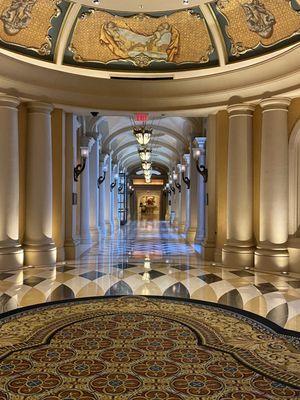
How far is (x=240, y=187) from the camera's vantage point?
799cm

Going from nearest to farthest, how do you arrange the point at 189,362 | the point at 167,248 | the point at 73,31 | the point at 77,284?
the point at 189,362 < the point at 77,284 < the point at 73,31 < the point at 167,248

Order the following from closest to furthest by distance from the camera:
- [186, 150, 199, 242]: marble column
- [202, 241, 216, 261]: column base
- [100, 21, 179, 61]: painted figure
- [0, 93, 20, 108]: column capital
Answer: [0, 93, 20, 108]: column capital, [100, 21, 179, 61]: painted figure, [202, 241, 216, 261]: column base, [186, 150, 199, 242]: marble column

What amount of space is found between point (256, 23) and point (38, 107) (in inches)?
187

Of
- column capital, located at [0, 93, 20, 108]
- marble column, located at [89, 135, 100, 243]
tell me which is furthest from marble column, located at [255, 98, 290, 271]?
marble column, located at [89, 135, 100, 243]

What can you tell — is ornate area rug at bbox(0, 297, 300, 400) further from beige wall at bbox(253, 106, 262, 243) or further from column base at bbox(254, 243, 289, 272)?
beige wall at bbox(253, 106, 262, 243)

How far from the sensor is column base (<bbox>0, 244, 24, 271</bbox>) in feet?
23.7

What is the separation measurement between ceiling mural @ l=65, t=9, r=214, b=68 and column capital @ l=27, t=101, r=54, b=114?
119cm

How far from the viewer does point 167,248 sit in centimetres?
1142

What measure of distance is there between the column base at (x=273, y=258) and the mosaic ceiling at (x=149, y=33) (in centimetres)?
389

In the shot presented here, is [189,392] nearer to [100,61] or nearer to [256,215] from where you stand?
[256,215]

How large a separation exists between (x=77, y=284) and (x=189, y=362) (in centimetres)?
339

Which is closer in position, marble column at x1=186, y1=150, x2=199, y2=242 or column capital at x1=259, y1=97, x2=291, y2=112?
column capital at x1=259, y1=97, x2=291, y2=112

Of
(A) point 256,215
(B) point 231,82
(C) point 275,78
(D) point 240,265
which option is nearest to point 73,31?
(B) point 231,82

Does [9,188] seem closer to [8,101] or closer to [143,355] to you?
[8,101]
